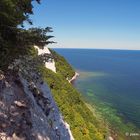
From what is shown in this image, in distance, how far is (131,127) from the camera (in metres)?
45.0

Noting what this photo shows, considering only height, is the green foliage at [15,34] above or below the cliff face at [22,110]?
above

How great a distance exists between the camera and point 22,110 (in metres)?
14.7

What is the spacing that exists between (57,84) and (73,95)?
4061mm

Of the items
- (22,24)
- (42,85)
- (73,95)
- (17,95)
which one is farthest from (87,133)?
(22,24)

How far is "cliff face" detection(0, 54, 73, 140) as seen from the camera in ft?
43.4

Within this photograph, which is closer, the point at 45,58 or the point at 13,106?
the point at 13,106

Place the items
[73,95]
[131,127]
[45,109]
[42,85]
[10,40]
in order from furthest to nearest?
[131,127] < [73,95] < [42,85] < [45,109] < [10,40]

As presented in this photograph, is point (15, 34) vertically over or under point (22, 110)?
over

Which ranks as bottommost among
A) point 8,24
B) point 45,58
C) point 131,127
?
point 131,127

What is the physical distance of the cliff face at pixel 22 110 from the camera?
43.4ft

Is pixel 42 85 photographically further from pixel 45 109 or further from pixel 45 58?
pixel 45 58

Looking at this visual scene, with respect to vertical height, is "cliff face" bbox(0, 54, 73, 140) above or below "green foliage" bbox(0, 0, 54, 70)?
below

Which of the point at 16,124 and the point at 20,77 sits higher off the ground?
the point at 20,77

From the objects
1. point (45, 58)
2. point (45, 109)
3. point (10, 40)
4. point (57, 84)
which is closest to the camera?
point (10, 40)
